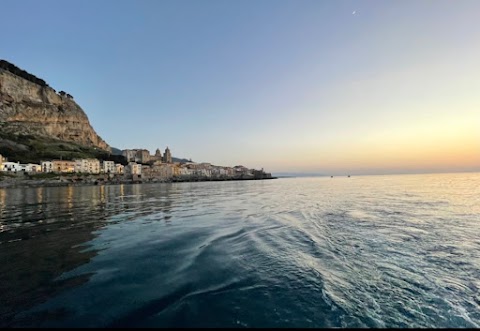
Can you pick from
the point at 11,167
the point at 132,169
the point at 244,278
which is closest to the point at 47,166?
the point at 11,167

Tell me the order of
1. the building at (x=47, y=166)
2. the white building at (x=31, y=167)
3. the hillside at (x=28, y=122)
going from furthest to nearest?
the hillside at (x=28, y=122), the building at (x=47, y=166), the white building at (x=31, y=167)

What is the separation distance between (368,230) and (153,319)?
39.4 ft

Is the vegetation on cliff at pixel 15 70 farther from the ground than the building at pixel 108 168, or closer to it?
farther from the ground

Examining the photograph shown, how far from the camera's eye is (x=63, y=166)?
13925cm

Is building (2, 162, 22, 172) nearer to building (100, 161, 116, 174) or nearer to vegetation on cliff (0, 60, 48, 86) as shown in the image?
building (100, 161, 116, 174)

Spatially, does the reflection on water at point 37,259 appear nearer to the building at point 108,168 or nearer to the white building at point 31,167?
the white building at point 31,167

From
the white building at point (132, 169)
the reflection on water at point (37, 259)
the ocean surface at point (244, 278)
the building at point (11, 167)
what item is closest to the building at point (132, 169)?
the white building at point (132, 169)

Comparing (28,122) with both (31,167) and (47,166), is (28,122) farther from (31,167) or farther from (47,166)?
(31,167)

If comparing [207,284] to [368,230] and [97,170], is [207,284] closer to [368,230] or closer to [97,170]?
[368,230]

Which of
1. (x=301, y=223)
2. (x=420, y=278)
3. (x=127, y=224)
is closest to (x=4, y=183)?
(x=127, y=224)

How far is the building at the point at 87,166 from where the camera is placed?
14457cm

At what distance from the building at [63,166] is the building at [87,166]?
243 centimetres

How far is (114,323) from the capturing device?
5047 millimetres

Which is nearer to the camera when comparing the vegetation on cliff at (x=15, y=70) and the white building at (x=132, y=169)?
the white building at (x=132, y=169)
